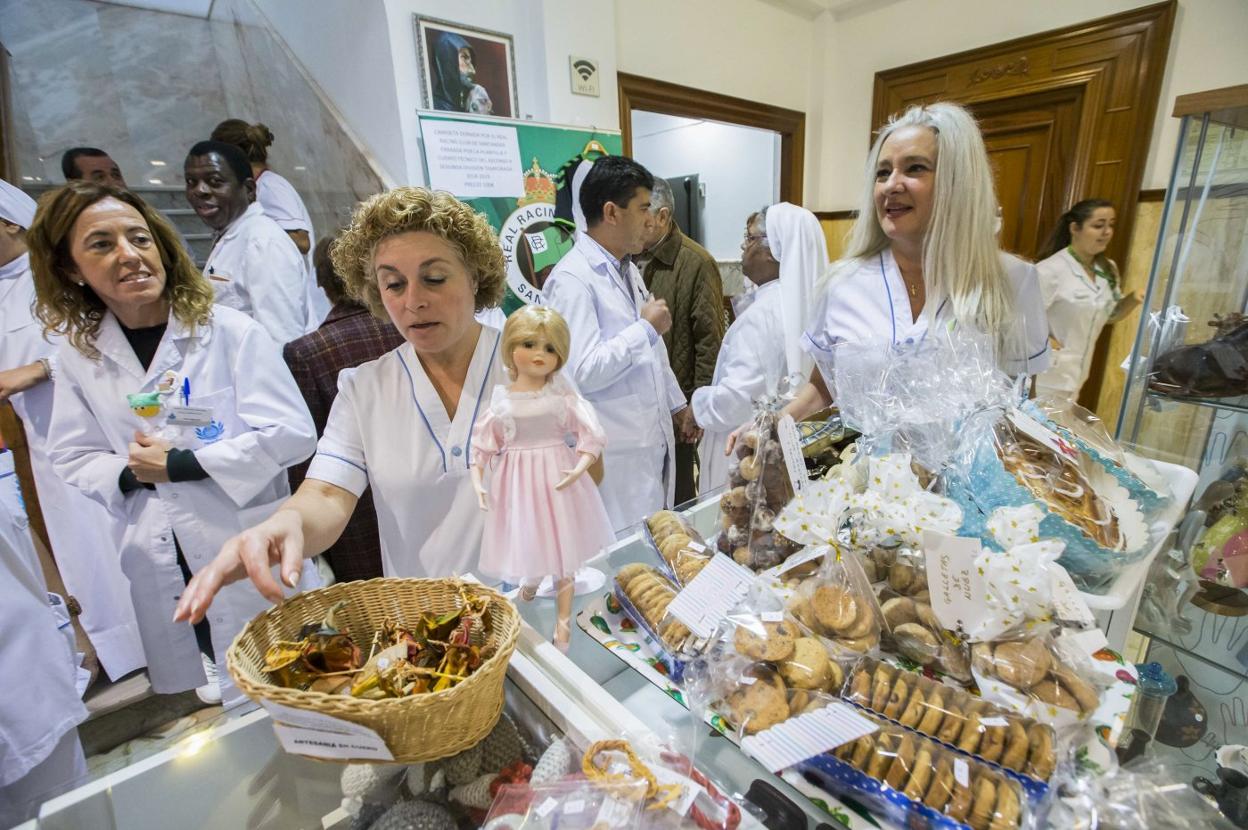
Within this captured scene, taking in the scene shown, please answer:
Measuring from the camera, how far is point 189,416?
5.81ft

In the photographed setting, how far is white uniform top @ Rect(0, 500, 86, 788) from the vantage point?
1.44m

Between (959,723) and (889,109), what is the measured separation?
544 centimetres

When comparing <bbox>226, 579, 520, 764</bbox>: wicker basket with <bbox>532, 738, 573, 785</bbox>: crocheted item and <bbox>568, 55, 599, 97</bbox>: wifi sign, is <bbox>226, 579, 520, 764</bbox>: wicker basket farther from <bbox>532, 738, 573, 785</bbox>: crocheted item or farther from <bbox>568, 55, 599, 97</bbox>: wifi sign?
<bbox>568, 55, 599, 97</bbox>: wifi sign

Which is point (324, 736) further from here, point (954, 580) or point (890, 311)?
point (890, 311)

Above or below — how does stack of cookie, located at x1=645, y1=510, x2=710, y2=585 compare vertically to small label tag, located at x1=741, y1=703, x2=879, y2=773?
above

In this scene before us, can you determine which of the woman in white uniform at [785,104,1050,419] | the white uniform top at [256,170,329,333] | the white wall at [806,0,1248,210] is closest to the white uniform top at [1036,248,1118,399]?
the white wall at [806,0,1248,210]

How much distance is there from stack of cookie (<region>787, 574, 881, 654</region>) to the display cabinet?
1.79 feet

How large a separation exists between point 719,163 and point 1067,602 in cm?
655

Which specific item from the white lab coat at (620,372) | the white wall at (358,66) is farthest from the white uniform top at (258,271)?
the white lab coat at (620,372)

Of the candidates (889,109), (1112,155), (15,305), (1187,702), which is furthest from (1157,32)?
(15,305)

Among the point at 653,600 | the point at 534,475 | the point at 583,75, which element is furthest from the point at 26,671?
the point at 583,75

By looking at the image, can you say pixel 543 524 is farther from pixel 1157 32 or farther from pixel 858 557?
pixel 1157 32

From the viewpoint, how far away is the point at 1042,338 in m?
1.84

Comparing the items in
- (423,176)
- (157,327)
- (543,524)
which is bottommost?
(543,524)
